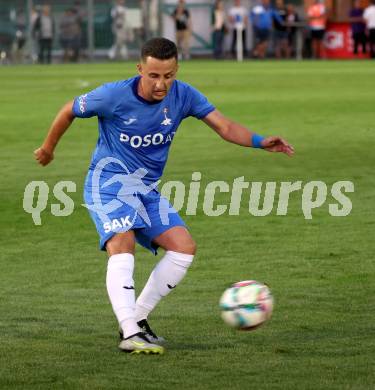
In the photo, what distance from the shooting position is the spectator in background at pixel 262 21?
180 feet

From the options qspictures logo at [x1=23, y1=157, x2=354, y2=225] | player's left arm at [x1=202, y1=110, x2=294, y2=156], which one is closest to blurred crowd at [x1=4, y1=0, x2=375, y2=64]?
qspictures logo at [x1=23, y1=157, x2=354, y2=225]

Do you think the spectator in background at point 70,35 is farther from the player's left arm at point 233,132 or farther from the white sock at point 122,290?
the white sock at point 122,290

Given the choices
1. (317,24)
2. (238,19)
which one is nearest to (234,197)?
(317,24)

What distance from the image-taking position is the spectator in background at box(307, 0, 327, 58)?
52594mm

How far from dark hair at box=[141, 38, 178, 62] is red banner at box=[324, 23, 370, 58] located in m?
47.5

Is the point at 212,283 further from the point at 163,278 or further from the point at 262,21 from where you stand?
the point at 262,21

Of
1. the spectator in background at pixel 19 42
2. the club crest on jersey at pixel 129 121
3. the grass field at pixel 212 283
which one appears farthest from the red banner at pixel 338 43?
the club crest on jersey at pixel 129 121

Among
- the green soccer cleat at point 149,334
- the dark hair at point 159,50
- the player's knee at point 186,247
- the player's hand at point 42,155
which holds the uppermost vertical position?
the dark hair at point 159,50

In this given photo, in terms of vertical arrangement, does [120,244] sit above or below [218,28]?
above

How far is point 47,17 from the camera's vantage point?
5528 centimetres

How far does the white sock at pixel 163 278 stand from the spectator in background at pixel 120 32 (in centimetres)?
5030

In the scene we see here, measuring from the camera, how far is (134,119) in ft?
26.5

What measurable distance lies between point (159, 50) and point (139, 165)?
0.77 metres

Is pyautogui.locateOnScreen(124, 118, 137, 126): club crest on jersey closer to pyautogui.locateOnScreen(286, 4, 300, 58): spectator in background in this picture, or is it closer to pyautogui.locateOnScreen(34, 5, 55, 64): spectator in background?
pyautogui.locateOnScreen(286, 4, 300, 58): spectator in background
